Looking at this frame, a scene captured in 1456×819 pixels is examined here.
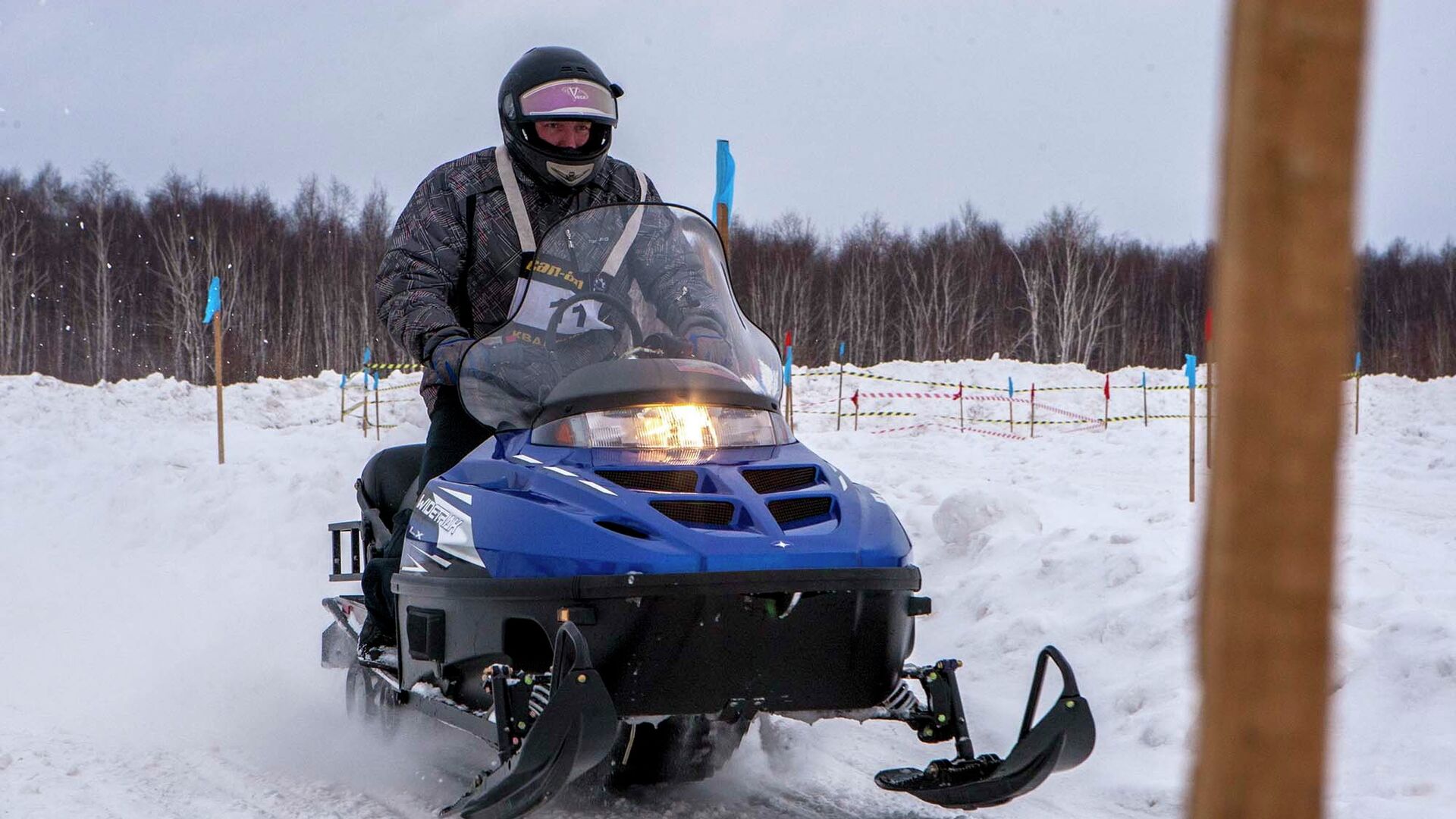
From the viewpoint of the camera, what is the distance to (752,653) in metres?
2.71

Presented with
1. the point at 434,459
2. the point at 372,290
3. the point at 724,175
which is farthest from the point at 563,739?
the point at 372,290

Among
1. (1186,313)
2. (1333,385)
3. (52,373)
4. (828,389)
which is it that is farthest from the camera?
(1186,313)

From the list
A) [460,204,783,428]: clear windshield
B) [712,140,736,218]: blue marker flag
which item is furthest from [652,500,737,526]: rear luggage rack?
[712,140,736,218]: blue marker flag

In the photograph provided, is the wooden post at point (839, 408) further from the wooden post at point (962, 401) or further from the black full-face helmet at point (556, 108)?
Result: the black full-face helmet at point (556, 108)

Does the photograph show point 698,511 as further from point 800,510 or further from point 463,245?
point 463,245

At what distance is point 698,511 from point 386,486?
1773mm

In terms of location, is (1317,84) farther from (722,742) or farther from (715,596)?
(722,742)

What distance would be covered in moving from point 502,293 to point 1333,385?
11.2 feet

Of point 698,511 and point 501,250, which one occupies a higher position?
point 501,250

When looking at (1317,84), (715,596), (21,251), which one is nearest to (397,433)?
(715,596)

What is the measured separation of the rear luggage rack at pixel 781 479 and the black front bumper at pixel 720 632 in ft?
1.02

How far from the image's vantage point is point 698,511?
2785 millimetres

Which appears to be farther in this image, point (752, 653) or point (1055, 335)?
point (1055, 335)

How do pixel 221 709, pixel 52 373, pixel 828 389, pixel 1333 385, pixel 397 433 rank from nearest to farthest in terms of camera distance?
pixel 1333 385, pixel 221 709, pixel 397 433, pixel 828 389, pixel 52 373
